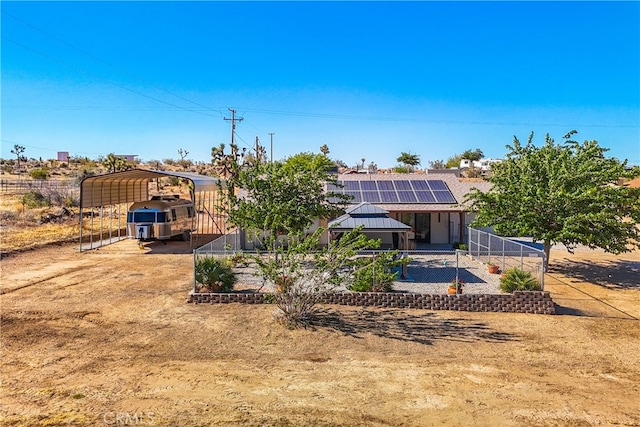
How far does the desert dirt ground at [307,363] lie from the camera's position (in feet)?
25.9

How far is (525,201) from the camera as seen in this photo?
1981 cm

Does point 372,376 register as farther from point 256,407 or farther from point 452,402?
point 256,407

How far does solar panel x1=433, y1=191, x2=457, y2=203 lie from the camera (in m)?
29.1

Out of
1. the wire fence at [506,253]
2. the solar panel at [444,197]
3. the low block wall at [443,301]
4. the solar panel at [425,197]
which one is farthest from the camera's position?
the solar panel at [425,197]

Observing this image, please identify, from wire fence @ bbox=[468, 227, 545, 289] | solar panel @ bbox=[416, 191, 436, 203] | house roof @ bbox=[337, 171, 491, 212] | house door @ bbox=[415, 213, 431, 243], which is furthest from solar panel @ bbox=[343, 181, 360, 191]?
wire fence @ bbox=[468, 227, 545, 289]

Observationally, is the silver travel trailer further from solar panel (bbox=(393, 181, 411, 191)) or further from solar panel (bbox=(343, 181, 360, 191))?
solar panel (bbox=(393, 181, 411, 191))

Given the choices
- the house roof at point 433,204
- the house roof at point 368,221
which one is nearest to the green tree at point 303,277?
the house roof at point 368,221

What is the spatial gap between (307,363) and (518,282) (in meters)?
8.80

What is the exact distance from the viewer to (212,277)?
638 inches

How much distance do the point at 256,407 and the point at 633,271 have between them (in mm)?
21845

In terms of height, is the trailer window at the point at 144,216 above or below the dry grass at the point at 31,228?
above

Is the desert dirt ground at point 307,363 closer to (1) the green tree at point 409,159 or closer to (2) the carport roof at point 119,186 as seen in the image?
(2) the carport roof at point 119,186

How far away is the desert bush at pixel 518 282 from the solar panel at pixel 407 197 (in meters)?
13.7

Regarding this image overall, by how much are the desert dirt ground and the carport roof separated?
1182 cm
